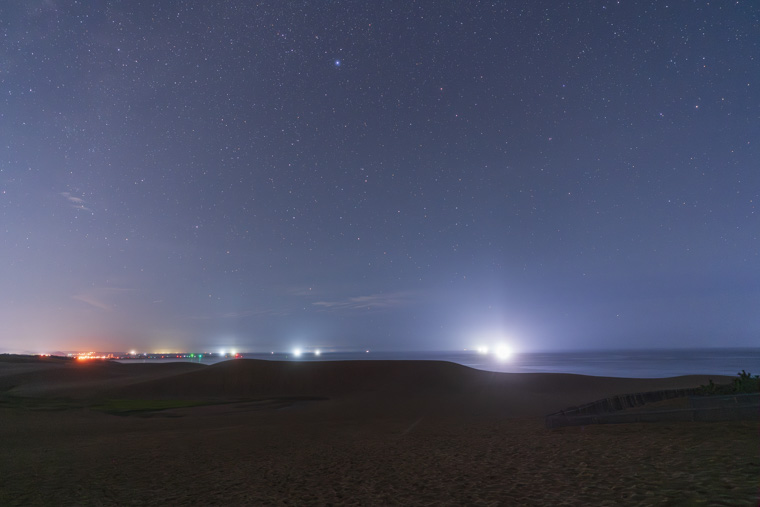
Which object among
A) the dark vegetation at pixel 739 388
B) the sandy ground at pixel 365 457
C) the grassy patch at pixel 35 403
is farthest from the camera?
the grassy patch at pixel 35 403

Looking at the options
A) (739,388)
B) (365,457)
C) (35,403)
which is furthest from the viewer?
(35,403)

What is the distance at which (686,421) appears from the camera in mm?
13352

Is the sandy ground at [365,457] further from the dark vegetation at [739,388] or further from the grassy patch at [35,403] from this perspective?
the dark vegetation at [739,388]

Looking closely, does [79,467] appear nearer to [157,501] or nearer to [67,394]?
[157,501]

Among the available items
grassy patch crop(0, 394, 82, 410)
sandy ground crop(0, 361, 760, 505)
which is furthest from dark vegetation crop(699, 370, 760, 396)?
grassy patch crop(0, 394, 82, 410)

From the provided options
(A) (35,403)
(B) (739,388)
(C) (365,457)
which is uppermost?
(B) (739,388)

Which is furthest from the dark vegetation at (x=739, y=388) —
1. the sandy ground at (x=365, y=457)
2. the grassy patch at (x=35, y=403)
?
the grassy patch at (x=35, y=403)

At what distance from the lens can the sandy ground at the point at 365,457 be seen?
8.15 metres

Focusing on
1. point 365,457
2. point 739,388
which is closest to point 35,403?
point 365,457

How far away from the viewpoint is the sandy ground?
26.7 feet

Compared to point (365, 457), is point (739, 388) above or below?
above

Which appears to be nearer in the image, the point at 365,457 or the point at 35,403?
the point at 365,457

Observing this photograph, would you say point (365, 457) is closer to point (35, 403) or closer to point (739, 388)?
point (739, 388)

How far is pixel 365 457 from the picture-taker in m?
12.1
